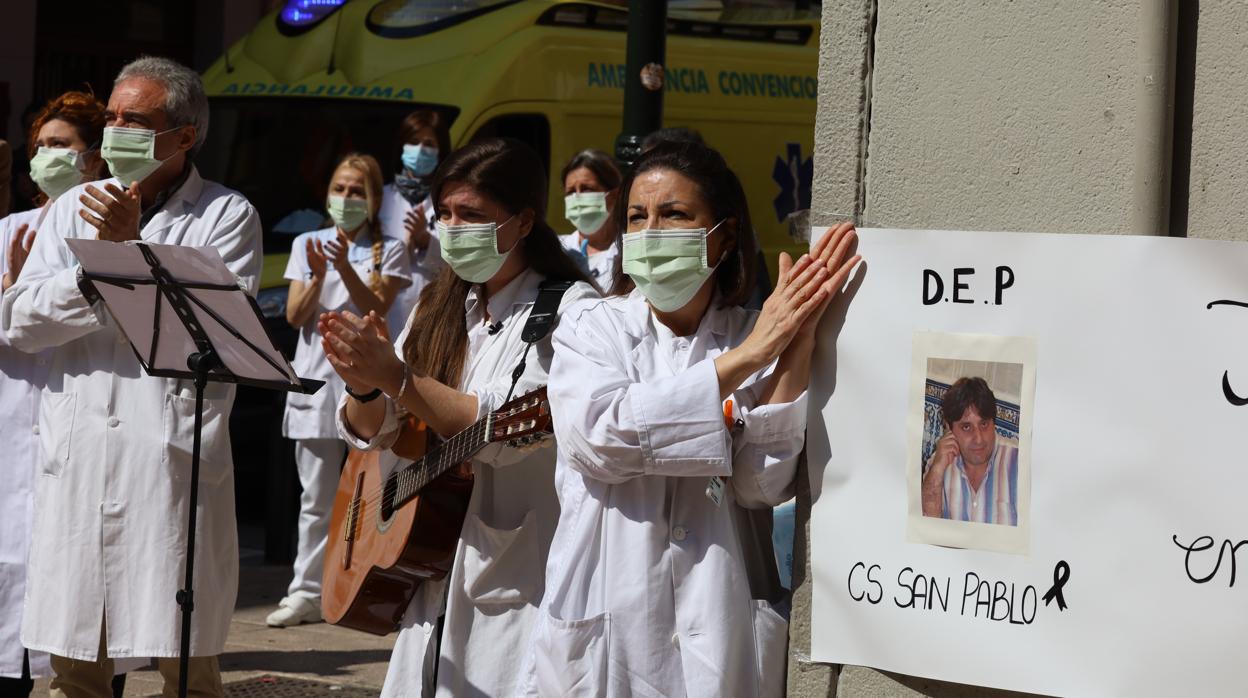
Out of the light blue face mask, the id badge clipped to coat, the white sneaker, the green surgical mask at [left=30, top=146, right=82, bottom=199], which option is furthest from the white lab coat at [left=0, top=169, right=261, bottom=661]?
the light blue face mask

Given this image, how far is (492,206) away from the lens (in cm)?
416

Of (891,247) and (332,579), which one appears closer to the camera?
(891,247)

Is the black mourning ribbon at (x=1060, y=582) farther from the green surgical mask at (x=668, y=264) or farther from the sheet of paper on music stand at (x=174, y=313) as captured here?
the sheet of paper on music stand at (x=174, y=313)

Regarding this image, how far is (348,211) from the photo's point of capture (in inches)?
303

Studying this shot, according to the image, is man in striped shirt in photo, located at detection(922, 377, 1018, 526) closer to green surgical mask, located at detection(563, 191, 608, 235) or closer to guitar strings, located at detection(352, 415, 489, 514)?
guitar strings, located at detection(352, 415, 489, 514)

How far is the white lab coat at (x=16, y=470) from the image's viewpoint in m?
5.26

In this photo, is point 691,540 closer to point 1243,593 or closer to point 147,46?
point 1243,593

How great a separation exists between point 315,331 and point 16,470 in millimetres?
2455

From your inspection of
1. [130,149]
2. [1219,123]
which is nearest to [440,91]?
[130,149]

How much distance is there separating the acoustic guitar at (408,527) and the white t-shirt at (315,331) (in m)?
3.29

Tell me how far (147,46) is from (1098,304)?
42.5 feet

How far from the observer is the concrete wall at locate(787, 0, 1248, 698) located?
2793mm

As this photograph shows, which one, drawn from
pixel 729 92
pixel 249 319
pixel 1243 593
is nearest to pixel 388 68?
pixel 729 92

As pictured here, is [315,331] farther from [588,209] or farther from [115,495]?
[115,495]
